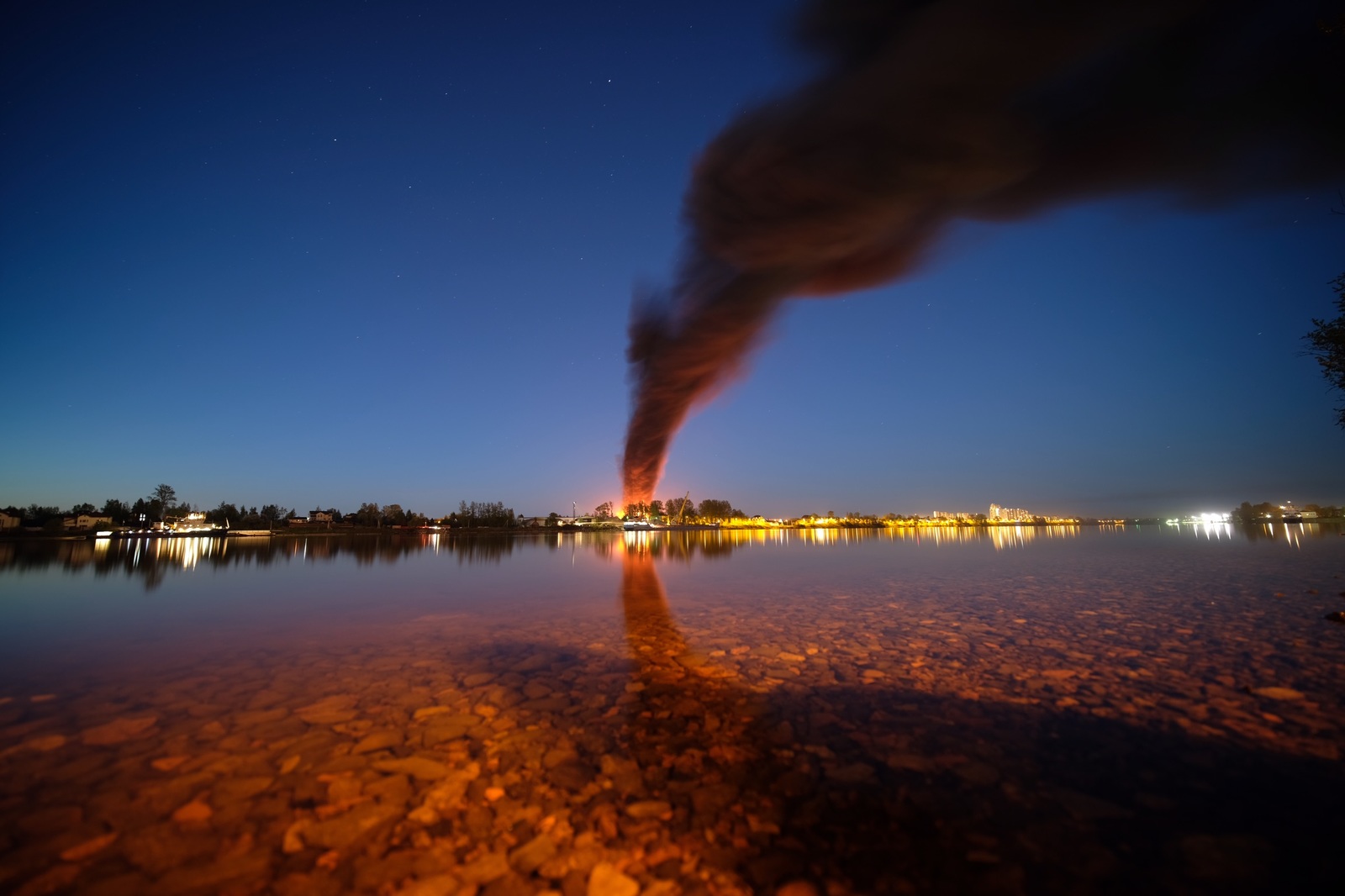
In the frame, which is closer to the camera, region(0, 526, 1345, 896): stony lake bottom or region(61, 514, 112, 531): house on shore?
region(0, 526, 1345, 896): stony lake bottom

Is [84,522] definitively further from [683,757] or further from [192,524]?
[683,757]

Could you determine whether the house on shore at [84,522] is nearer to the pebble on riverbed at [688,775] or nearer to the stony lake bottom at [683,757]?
the stony lake bottom at [683,757]

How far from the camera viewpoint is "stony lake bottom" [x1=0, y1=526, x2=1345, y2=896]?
393 centimetres

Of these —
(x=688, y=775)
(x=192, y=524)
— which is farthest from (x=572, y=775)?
(x=192, y=524)

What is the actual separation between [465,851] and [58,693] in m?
8.86

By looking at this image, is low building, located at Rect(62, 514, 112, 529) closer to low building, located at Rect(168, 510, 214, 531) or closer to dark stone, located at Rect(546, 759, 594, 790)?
low building, located at Rect(168, 510, 214, 531)

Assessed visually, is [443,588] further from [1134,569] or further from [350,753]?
[1134,569]

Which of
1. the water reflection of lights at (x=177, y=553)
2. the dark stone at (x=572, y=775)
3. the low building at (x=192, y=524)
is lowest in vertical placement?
the water reflection of lights at (x=177, y=553)

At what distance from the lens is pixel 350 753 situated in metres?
5.90

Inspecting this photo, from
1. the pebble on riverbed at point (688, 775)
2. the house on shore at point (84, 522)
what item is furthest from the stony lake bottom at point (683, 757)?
the house on shore at point (84, 522)

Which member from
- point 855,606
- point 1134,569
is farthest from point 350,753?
point 1134,569

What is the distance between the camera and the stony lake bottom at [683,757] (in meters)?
A: 3.93

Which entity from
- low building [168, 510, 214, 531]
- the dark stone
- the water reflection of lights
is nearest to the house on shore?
low building [168, 510, 214, 531]

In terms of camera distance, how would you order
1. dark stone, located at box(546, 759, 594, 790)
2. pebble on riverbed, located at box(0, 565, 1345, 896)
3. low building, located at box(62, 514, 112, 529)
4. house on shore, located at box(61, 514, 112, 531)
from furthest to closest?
low building, located at box(62, 514, 112, 529) < house on shore, located at box(61, 514, 112, 531) < dark stone, located at box(546, 759, 594, 790) < pebble on riverbed, located at box(0, 565, 1345, 896)
